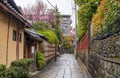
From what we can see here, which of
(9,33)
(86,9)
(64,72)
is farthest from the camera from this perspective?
(86,9)

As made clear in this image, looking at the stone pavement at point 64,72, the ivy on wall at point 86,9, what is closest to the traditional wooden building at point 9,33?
the stone pavement at point 64,72

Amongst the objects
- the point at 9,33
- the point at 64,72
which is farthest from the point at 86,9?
the point at 9,33

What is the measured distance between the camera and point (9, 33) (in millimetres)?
11023

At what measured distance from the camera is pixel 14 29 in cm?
1198

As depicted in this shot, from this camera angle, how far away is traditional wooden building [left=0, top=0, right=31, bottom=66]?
9.31 m

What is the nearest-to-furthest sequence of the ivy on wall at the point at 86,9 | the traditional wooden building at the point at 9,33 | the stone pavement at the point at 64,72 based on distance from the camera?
the traditional wooden building at the point at 9,33 → the stone pavement at the point at 64,72 → the ivy on wall at the point at 86,9

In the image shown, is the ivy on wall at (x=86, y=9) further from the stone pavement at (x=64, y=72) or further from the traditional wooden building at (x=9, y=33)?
the traditional wooden building at (x=9, y=33)

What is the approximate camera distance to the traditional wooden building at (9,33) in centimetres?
931

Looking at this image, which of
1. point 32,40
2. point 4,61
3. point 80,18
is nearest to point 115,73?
point 4,61

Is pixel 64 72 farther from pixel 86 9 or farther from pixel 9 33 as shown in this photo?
pixel 9 33

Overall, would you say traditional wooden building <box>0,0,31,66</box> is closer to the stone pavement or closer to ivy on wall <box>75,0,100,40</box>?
the stone pavement

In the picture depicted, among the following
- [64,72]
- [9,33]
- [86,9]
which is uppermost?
[86,9]

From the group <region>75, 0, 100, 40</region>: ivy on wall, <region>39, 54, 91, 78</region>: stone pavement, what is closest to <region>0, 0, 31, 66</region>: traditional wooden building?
<region>39, 54, 91, 78</region>: stone pavement

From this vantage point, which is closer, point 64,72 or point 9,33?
point 9,33
